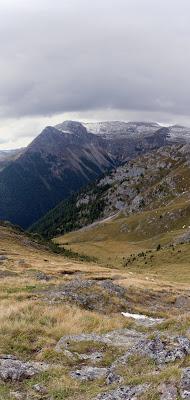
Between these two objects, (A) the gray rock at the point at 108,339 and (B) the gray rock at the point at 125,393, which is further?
(A) the gray rock at the point at 108,339

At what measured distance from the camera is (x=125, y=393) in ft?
41.5

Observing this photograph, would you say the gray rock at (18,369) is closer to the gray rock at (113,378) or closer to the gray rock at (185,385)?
the gray rock at (113,378)

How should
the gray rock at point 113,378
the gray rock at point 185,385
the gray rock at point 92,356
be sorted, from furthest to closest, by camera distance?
the gray rock at point 92,356 < the gray rock at point 113,378 < the gray rock at point 185,385

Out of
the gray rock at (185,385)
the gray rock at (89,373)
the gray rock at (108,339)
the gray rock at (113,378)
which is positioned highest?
the gray rock at (185,385)

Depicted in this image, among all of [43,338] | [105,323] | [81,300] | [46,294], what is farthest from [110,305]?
[43,338]

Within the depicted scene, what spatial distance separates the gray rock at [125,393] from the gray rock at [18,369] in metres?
3.39

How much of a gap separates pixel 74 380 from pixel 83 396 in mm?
1392

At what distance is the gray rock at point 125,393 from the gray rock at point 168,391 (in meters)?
0.54

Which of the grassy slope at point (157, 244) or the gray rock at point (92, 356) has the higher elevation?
the gray rock at point (92, 356)

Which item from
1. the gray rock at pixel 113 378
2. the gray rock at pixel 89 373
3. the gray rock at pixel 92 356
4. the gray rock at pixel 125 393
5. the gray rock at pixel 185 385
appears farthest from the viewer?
the gray rock at pixel 92 356

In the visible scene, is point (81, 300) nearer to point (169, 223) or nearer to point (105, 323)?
point (105, 323)

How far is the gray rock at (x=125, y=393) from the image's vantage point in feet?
40.5

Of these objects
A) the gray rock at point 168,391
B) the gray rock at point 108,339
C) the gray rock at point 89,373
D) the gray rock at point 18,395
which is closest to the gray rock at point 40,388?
the gray rock at point 18,395

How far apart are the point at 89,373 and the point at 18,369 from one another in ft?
8.04
